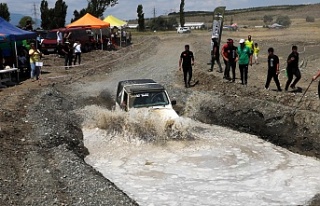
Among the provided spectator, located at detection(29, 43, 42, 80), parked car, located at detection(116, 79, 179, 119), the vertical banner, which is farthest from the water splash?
the vertical banner

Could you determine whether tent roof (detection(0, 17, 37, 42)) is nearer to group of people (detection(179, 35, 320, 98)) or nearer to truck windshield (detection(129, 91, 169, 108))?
group of people (detection(179, 35, 320, 98))

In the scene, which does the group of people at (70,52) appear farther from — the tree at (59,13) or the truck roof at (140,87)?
the tree at (59,13)

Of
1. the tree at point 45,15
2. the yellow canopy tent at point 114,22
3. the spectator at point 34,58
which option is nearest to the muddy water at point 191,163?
the spectator at point 34,58

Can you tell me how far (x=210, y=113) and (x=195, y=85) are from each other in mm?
4702

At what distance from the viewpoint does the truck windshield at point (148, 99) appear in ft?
50.7

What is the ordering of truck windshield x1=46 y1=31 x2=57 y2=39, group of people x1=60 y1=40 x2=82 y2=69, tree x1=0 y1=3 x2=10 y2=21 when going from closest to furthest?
group of people x1=60 y1=40 x2=82 y2=69
truck windshield x1=46 y1=31 x2=57 y2=39
tree x1=0 y1=3 x2=10 y2=21

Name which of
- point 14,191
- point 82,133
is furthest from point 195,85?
point 14,191

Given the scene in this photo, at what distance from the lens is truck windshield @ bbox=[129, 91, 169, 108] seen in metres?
15.4

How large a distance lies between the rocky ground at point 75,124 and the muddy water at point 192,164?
0.72m

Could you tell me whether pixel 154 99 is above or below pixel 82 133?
above

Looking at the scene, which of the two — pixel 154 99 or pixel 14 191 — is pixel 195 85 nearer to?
pixel 154 99

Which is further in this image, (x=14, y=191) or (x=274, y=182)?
(x=274, y=182)

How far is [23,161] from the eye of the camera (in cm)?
1162

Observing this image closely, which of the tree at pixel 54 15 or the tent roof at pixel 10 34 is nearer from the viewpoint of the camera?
the tent roof at pixel 10 34
